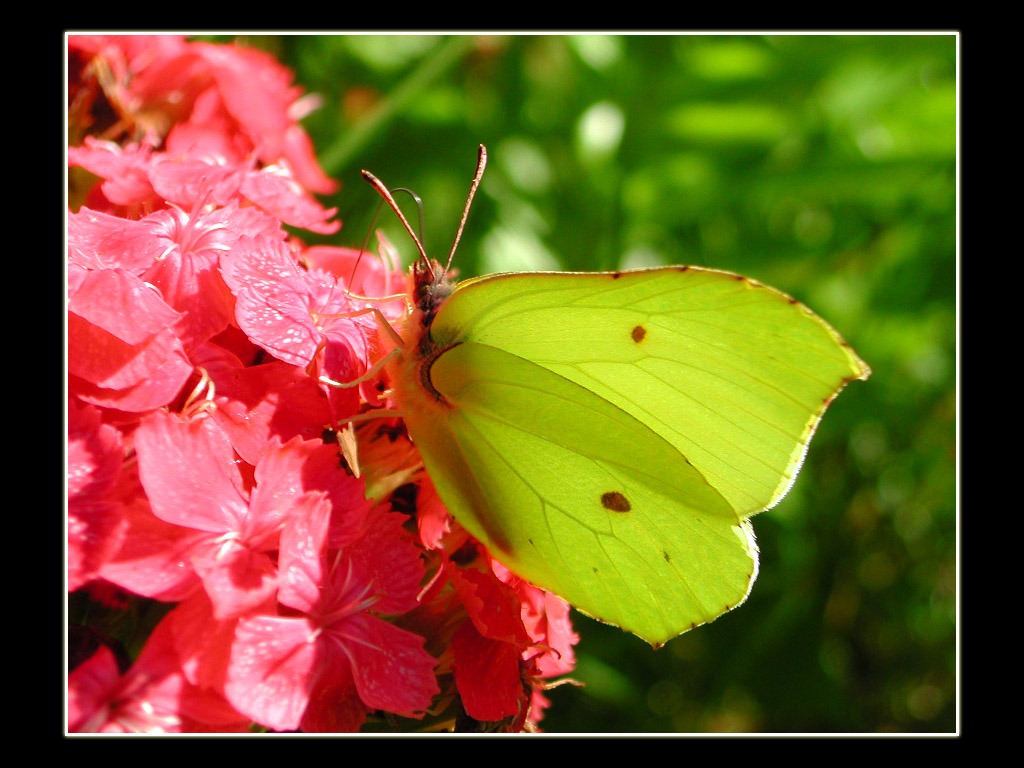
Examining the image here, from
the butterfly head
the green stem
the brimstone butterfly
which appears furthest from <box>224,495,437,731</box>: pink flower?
the green stem

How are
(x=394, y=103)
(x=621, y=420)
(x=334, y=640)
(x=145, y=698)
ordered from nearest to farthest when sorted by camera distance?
(x=145, y=698) < (x=334, y=640) < (x=621, y=420) < (x=394, y=103)

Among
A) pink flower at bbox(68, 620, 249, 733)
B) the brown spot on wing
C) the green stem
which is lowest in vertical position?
pink flower at bbox(68, 620, 249, 733)

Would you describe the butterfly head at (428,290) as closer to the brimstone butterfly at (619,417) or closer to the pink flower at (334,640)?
the brimstone butterfly at (619,417)

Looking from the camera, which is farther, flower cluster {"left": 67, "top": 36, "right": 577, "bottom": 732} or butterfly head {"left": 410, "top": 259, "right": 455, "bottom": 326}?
butterfly head {"left": 410, "top": 259, "right": 455, "bottom": 326}

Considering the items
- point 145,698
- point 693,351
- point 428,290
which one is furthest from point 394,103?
point 145,698

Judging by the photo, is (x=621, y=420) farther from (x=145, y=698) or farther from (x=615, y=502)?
(x=145, y=698)

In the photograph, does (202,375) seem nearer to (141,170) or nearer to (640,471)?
(141,170)

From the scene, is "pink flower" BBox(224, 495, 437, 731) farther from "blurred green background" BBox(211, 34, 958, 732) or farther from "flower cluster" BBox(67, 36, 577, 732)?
"blurred green background" BBox(211, 34, 958, 732)
